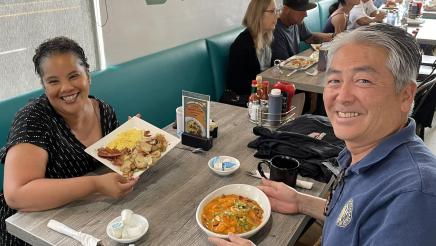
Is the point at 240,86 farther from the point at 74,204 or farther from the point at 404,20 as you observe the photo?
the point at 404,20

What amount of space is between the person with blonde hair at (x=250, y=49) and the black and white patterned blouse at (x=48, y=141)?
63.5 inches

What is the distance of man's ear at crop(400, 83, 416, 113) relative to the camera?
926 mm

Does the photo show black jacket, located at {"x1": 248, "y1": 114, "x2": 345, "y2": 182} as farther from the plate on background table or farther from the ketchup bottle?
the plate on background table

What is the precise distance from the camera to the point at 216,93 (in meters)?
3.04

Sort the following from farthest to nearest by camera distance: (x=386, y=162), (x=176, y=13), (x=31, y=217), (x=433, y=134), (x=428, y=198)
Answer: (x=433, y=134) → (x=176, y=13) → (x=31, y=217) → (x=386, y=162) → (x=428, y=198)

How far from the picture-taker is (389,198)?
0.80 meters

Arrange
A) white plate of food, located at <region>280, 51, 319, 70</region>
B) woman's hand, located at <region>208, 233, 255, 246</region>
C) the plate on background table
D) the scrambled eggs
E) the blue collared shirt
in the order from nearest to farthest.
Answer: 1. the blue collared shirt
2. woman's hand, located at <region>208, 233, 255, 246</region>
3. the scrambled eggs
4. white plate of food, located at <region>280, 51, 319, 70</region>
5. the plate on background table

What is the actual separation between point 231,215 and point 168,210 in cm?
22

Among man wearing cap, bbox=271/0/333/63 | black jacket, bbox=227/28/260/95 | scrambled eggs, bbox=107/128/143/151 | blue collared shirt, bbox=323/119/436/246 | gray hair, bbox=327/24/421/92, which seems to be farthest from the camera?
man wearing cap, bbox=271/0/333/63

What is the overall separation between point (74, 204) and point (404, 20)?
4.36 metres

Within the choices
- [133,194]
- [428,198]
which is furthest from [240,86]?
[428,198]

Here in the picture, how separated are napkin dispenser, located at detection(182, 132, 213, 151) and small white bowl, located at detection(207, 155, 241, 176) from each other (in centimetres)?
10

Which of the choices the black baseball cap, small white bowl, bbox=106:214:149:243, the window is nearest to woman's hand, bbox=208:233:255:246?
small white bowl, bbox=106:214:149:243

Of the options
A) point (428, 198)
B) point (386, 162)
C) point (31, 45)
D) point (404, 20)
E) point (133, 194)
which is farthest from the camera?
point (404, 20)
